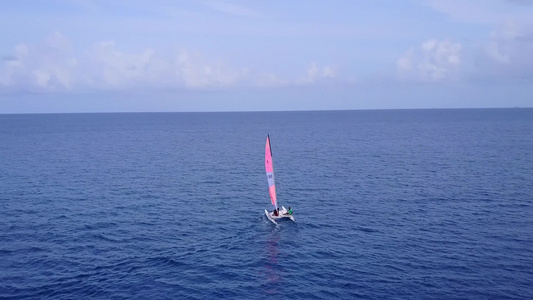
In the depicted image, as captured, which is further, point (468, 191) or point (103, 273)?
point (468, 191)

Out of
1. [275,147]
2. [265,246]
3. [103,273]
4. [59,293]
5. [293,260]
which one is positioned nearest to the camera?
[59,293]

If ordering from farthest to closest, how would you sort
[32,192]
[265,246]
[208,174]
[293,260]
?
[208,174] → [32,192] → [265,246] → [293,260]

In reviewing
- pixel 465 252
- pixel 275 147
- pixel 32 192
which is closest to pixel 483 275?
pixel 465 252

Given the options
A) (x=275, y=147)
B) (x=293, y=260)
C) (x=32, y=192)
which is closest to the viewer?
(x=293, y=260)

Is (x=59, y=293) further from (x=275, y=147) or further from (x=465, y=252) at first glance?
(x=275, y=147)

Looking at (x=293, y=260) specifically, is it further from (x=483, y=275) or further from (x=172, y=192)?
(x=172, y=192)

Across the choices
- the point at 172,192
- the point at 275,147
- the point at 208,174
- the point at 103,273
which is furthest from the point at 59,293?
→ the point at 275,147
